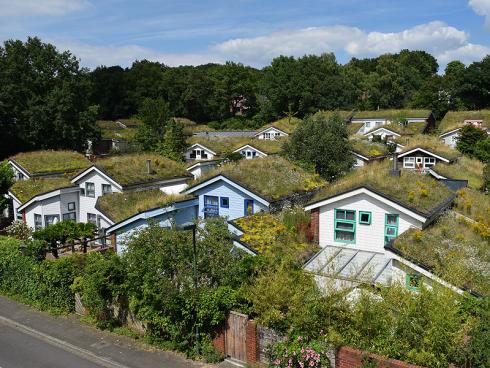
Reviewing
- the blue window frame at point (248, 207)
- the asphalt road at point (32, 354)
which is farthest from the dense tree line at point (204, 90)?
the asphalt road at point (32, 354)

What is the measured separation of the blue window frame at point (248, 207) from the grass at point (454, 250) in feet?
27.3

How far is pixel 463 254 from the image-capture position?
1636cm

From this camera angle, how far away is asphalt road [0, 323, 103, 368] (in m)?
14.7

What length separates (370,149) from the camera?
1687 inches

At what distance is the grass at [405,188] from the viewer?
1895cm

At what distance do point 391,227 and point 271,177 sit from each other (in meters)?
7.88

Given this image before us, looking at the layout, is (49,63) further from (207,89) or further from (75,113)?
(207,89)

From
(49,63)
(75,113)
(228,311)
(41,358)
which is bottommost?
(41,358)

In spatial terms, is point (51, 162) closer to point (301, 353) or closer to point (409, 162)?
point (409, 162)

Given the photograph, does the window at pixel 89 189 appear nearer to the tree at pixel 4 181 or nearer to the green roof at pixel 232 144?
the tree at pixel 4 181

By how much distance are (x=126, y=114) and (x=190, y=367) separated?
85.8 m


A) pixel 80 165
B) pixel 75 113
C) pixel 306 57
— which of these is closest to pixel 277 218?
pixel 80 165

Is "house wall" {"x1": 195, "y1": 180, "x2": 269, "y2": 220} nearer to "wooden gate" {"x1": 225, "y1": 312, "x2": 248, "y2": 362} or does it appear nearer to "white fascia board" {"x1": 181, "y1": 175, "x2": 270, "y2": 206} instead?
"white fascia board" {"x1": 181, "y1": 175, "x2": 270, "y2": 206}

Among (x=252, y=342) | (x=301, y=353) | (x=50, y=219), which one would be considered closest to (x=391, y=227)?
(x=252, y=342)
